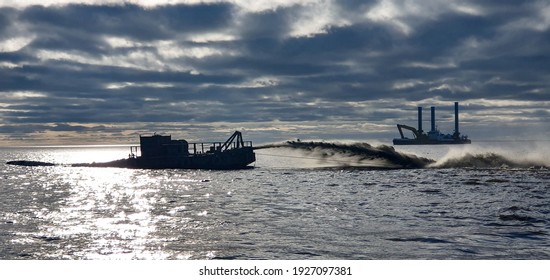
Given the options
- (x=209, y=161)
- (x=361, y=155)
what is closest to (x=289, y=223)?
(x=209, y=161)

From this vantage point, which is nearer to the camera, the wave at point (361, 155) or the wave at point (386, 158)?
the wave at point (386, 158)

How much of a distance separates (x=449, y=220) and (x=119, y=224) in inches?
909

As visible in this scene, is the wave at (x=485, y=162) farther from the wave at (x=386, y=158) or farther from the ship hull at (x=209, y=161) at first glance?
the ship hull at (x=209, y=161)

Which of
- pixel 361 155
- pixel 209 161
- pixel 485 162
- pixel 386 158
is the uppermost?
pixel 361 155

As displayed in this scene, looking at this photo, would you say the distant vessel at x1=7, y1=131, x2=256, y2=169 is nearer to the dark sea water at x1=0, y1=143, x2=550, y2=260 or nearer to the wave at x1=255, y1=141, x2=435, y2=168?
the wave at x1=255, y1=141, x2=435, y2=168

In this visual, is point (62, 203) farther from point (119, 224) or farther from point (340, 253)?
point (340, 253)

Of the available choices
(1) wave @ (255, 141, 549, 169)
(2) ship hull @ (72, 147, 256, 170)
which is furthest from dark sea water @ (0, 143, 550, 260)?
(2) ship hull @ (72, 147, 256, 170)

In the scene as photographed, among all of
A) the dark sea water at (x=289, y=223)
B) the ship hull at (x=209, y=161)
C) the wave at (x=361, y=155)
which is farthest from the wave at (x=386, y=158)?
the dark sea water at (x=289, y=223)

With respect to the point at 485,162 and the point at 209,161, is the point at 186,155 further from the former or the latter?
the point at 485,162

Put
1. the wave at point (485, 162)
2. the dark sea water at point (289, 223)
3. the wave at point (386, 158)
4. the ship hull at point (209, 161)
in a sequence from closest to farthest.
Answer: the dark sea water at point (289, 223) < the wave at point (485, 162) < the wave at point (386, 158) < the ship hull at point (209, 161)

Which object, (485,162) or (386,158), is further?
(386,158)

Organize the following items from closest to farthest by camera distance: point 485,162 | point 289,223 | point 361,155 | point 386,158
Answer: point 289,223
point 485,162
point 386,158
point 361,155

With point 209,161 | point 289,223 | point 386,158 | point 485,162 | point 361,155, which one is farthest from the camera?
point 361,155
